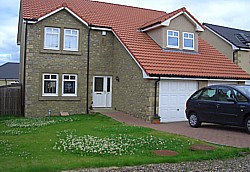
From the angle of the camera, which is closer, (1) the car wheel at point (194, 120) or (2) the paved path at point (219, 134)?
(2) the paved path at point (219, 134)

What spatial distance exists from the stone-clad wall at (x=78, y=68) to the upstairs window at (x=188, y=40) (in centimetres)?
422

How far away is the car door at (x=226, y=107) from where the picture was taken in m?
12.7

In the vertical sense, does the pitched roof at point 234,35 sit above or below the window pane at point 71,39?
above

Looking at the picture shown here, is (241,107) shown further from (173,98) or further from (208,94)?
(173,98)

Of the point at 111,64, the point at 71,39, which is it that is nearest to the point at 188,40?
the point at 111,64

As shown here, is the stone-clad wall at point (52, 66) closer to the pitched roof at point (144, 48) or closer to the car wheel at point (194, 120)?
the pitched roof at point (144, 48)

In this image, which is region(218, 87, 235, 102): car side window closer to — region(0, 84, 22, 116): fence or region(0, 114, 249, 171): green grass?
region(0, 114, 249, 171): green grass

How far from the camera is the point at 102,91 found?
2127cm

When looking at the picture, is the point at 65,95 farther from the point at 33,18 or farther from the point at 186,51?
the point at 186,51

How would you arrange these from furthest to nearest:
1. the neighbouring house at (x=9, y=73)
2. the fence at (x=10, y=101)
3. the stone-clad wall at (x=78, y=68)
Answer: the neighbouring house at (x=9, y=73), the fence at (x=10, y=101), the stone-clad wall at (x=78, y=68)

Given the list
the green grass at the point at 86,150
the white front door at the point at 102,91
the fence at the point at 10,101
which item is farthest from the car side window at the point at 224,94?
the fence at the point at 10,101

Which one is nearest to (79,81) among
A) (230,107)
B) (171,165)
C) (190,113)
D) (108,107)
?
(108,107)

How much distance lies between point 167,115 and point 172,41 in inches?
219

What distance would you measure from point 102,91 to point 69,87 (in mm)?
2251
